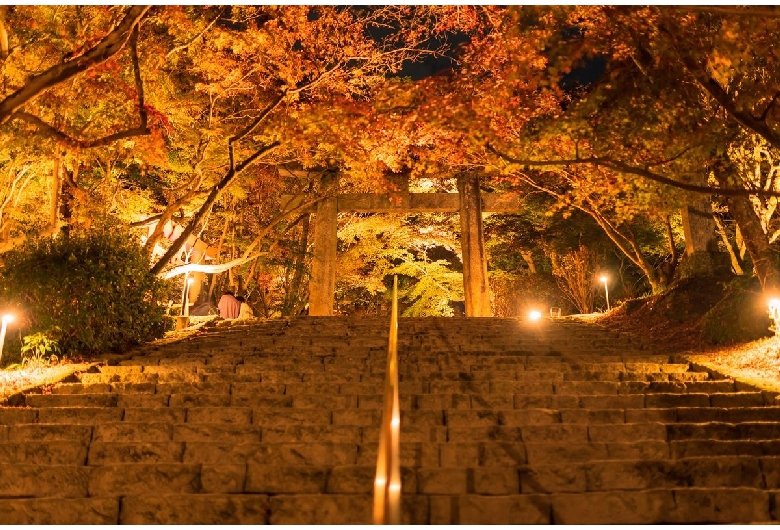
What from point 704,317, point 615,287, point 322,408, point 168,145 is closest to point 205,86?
point 168,145

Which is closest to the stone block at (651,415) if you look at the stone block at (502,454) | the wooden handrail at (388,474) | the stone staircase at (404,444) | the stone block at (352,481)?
the stone staircase at (404,444)

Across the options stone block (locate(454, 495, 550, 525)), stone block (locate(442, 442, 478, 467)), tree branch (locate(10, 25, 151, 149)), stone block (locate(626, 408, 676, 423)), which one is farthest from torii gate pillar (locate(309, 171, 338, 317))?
stone block (locate(454, 495, 550, 525))

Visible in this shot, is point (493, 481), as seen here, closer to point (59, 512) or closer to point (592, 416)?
point (592, 416)

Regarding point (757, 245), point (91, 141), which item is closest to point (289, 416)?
point (91, 141)

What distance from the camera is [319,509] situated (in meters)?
3.64

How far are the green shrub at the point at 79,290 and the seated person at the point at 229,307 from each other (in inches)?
211

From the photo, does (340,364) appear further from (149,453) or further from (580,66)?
(580,66)

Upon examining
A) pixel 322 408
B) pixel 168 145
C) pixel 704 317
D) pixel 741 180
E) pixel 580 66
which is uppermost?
pixel 168 145

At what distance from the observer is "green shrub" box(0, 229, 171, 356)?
27.2 feet

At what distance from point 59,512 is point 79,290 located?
5574 millimetres

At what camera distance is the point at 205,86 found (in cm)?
1246

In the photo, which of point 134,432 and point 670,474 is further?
point 134,432

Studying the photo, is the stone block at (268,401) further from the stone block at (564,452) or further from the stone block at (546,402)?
the stone block at (564,452)

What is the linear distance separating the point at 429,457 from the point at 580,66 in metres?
6.38
